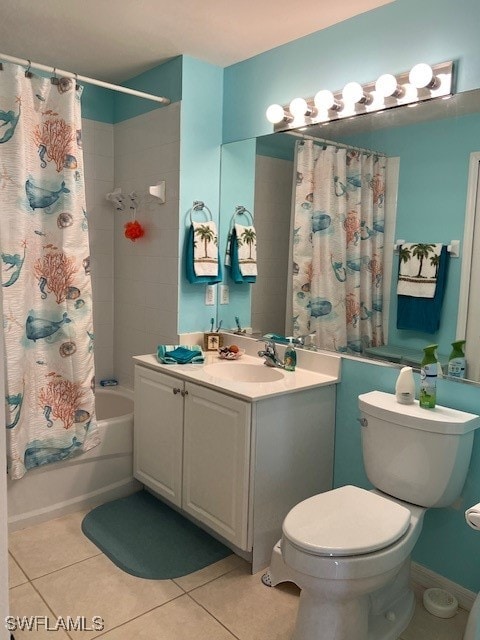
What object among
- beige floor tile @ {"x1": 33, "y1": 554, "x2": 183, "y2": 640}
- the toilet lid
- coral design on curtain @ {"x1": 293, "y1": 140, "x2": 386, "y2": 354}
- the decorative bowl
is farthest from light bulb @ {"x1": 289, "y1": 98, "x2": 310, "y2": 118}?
beige floor tile @ {"x1": 33, "y1": 554, "x2": 183, "y2": 640}

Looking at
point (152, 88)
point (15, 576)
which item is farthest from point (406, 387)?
point (152, 88)

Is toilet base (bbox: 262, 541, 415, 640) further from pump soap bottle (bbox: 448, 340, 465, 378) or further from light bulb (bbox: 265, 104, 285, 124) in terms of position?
light bulb (bbox: 265, 104, 285, 124)

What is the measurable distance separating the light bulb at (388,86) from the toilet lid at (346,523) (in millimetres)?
1578

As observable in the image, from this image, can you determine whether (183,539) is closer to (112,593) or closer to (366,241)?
(112,593)

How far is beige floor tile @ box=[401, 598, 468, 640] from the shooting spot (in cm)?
196

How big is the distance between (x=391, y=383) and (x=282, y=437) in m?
0.52

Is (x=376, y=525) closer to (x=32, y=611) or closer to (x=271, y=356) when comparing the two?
(x=271, y=356)

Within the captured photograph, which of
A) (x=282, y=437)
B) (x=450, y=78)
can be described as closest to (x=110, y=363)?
(x=282, y=437)

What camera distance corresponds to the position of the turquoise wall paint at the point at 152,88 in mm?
2863

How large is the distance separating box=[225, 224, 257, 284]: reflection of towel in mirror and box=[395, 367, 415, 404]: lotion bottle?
1.07 m

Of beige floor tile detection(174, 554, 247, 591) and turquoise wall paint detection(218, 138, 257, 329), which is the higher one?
turquoise wall paint detection(218, 138, 257, 329)

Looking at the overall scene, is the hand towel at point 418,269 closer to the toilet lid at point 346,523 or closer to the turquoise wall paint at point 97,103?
the toilet lid at point 346,523

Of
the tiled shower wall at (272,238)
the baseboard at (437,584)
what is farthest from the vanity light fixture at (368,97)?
the baseboard at (437,584)

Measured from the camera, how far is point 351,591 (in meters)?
1.66
